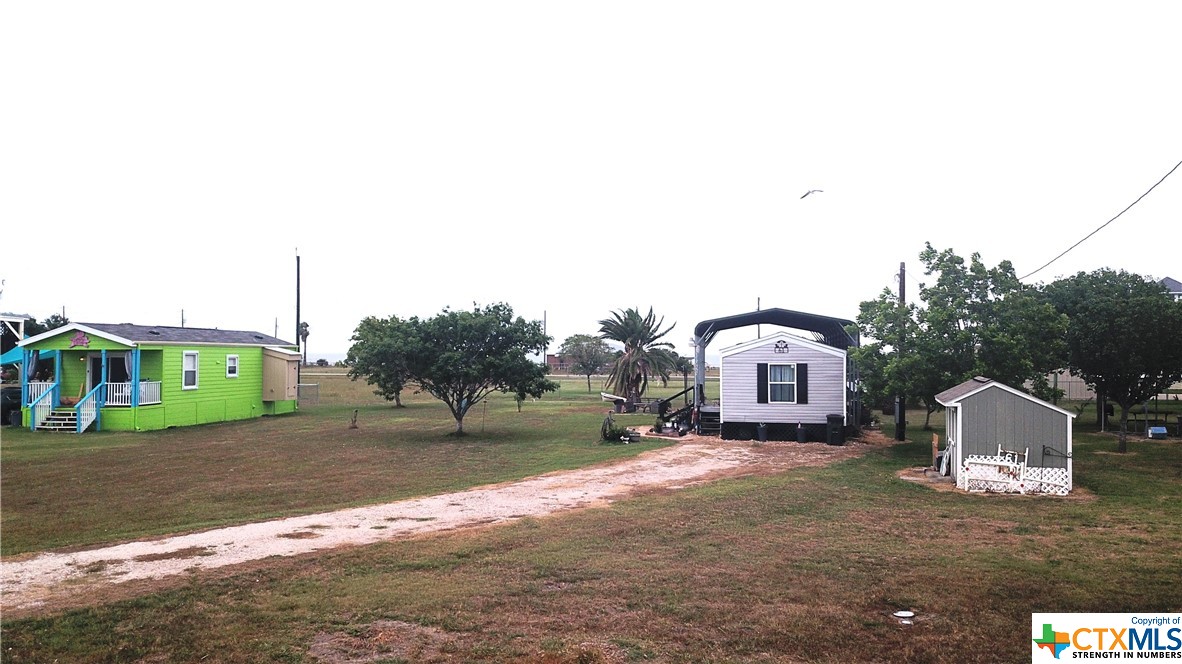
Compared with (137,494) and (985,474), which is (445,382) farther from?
(985,474)

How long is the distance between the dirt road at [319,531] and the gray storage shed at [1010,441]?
407 cm

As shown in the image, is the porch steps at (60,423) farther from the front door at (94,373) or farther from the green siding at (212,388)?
the green siding at (212,388)

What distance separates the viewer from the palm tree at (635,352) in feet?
118

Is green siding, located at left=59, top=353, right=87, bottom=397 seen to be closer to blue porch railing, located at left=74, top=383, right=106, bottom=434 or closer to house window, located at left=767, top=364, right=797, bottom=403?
blue porch railing, located at left=74, top=383, right=106, bottom=434

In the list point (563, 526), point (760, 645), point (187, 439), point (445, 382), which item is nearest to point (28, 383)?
point (187, 439)

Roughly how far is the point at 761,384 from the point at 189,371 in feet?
72.8

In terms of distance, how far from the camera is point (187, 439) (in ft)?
75.3

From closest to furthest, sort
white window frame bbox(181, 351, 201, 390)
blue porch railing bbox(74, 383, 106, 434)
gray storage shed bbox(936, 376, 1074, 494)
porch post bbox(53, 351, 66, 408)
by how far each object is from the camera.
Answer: gray storage shed bbox(936, 376, 1074, 494) → blue porch railing bbox(74, 383, 106, 434) → porch post bbox(53, 351, 66, 408) → white window frame bbox(181, 351, 201, 390)

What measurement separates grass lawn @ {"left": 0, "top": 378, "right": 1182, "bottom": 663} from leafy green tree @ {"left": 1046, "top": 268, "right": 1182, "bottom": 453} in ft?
32.2

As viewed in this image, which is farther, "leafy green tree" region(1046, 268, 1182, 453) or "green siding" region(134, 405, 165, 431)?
"green siding" region(134, 405, 165, 431)

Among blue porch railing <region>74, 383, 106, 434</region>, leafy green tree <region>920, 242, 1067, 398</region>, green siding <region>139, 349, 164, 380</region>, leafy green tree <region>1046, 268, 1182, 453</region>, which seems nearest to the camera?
leafy green tree <region>920, 242, 1067, 398</region>

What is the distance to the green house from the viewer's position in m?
25.4

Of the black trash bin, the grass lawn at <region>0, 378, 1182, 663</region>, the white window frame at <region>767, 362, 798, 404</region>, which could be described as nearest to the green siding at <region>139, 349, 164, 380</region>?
the grass lawn at <region>0, 378, 1182, 663</region>

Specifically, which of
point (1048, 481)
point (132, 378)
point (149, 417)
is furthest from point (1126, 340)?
point (132, 378)
